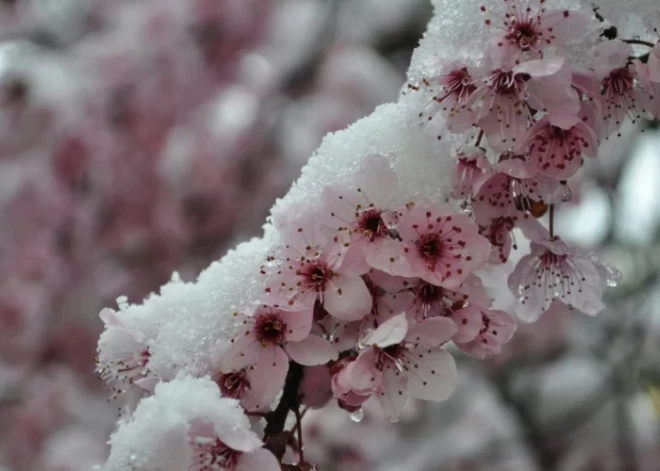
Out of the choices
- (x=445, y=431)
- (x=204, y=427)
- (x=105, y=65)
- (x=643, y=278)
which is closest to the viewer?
(x=204, y=427)

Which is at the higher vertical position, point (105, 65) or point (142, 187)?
point (105, 65)

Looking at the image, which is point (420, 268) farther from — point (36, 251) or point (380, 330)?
point (36, 251)

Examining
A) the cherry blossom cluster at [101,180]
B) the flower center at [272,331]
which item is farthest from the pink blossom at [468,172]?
the cherry blossom cluster at [101,180]

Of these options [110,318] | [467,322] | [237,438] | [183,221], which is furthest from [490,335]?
[183,221]

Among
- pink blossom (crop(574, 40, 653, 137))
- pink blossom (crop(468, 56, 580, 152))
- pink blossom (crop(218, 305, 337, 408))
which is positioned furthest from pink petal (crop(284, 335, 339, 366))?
pink blossom (crop(574, 40, 653, 137))

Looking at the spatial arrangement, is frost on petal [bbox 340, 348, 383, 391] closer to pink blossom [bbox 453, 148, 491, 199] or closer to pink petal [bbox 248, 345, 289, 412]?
pink petal [bbox 248, 345, 289, 412]

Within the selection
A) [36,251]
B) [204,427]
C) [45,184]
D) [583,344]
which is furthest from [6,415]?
[204,427]

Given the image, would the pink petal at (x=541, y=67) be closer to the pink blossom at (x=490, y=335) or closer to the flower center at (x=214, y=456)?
the pink blossom at (x=490, y=335)
